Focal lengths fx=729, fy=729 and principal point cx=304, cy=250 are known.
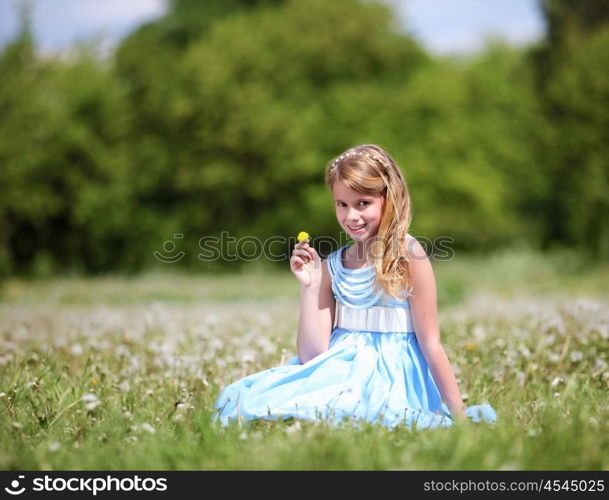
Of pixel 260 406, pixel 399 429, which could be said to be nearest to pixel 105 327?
pixel 260 406

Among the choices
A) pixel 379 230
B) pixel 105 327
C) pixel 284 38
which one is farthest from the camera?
pixel 284 38

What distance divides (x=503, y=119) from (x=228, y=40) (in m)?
11.4

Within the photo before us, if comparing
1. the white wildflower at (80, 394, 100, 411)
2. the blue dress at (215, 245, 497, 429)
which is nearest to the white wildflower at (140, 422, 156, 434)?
the white wildflower at (80, 394, 100, 411)

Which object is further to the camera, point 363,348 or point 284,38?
point 284,38

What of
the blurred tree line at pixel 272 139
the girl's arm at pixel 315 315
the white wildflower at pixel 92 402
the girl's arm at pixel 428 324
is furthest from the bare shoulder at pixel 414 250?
the blurred tree line at pixel 272 139

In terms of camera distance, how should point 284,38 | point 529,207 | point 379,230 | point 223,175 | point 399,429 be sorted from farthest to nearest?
point 529,207 → point 284,38 → point 223,175 → point 379,230 → point 399,429

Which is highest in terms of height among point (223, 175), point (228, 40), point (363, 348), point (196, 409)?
point (228, 40)

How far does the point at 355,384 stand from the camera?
374cm

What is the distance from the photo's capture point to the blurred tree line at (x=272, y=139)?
19.5m

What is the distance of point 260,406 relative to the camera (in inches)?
143

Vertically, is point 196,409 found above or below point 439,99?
below

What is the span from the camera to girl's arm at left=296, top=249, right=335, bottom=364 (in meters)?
3.96

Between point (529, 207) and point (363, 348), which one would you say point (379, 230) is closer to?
point (363, 348)
